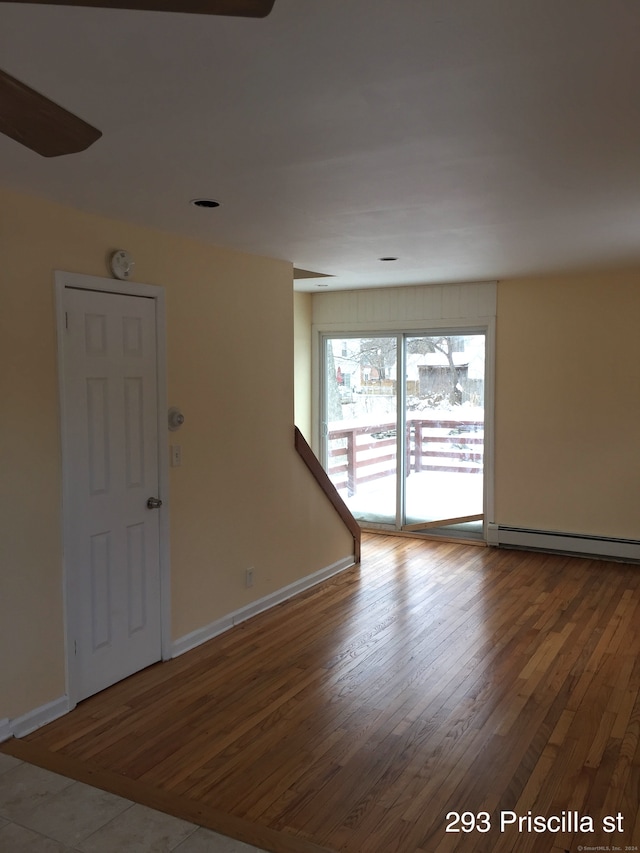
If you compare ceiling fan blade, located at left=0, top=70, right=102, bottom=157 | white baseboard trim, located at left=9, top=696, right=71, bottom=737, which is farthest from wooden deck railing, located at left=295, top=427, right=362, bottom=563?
ceiling fan blade, located at left=0, top=70, right=102, bottom=157

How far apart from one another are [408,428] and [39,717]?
4.36 meters

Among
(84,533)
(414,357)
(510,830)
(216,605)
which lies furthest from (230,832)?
(414,357)

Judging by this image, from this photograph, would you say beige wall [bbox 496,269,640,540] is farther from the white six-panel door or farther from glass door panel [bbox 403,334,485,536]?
the white six-panel door

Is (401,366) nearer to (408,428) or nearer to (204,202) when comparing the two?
(408,428)

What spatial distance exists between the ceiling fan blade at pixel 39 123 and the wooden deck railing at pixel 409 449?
4.79 metres

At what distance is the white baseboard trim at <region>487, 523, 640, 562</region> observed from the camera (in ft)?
18.6

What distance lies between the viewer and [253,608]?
15.0 feet

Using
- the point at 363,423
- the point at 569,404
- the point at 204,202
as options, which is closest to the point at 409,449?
the point at 363,423

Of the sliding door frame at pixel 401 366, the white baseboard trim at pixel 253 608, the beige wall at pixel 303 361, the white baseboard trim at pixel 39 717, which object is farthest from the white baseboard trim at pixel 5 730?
the sliding door frame at pixel 401 366

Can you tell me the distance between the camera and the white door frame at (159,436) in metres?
3.18

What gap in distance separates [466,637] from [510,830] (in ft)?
5.81

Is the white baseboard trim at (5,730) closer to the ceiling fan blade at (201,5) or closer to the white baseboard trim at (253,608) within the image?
the white baseboard trim at (253,608)

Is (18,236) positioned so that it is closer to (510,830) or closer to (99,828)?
(99,828)

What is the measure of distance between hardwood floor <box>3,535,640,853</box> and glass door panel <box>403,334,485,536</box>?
1.70m
